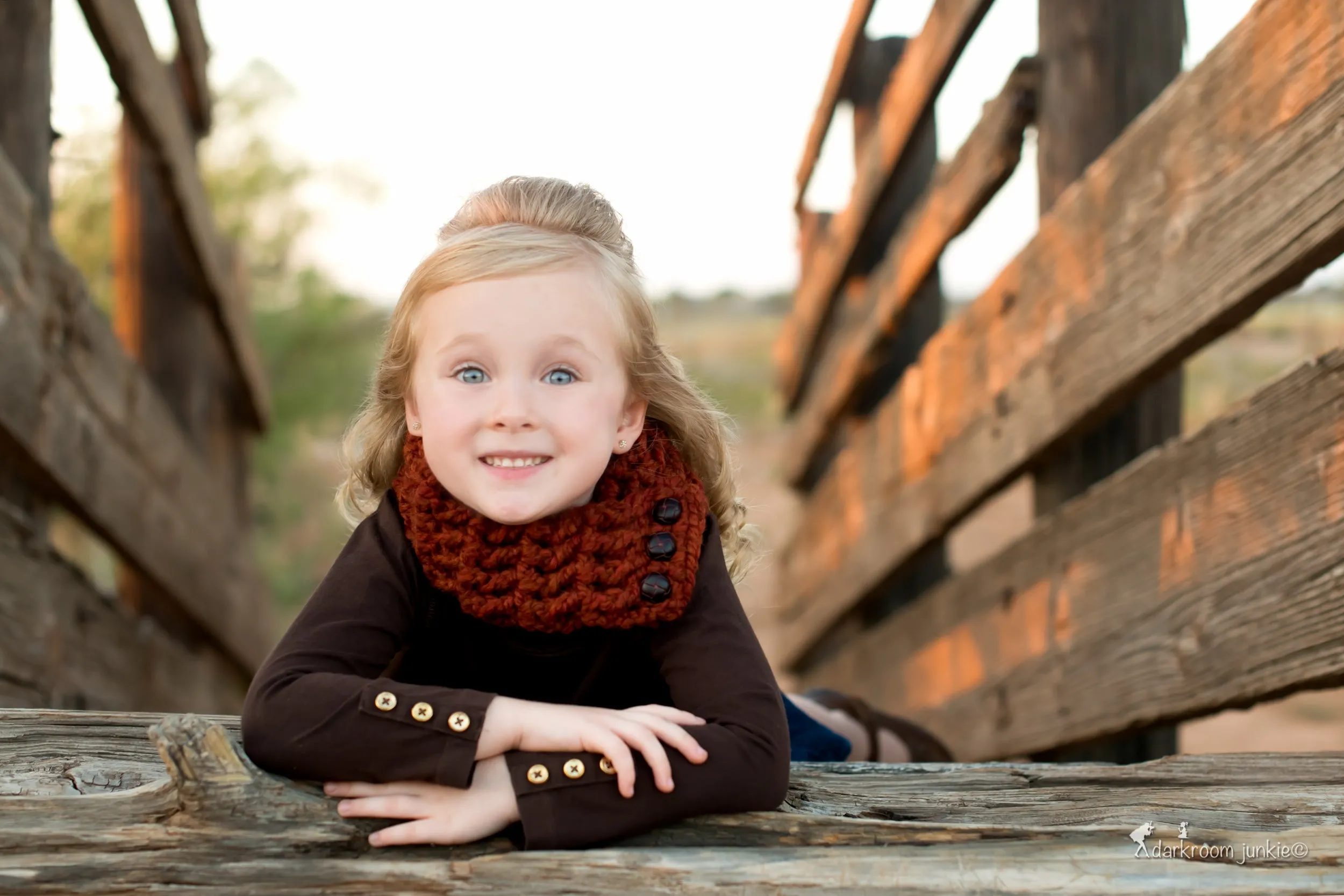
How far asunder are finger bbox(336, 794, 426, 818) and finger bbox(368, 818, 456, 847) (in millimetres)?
14

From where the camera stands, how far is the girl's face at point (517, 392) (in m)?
1.50

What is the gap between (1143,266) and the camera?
222 cm

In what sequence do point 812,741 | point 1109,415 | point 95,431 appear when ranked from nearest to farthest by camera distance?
point 812,741 → point 1109,415 → point 95,431

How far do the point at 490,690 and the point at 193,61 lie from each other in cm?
324

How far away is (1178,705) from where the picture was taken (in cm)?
212

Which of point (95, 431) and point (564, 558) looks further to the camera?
point (95, 431)

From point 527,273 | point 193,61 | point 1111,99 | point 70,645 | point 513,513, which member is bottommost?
point 70,645

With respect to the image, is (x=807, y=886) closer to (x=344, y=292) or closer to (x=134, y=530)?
Result: (x=134, y=530)

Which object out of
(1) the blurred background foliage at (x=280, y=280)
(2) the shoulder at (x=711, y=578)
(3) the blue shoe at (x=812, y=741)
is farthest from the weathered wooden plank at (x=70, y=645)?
(1) the blurred background foliage at (x=280, y=280)

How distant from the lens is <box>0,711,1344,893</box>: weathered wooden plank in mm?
1211

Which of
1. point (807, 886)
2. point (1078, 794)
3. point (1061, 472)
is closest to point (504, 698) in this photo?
point (807, 886)

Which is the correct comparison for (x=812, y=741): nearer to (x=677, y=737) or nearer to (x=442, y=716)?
(x=677, y=737)

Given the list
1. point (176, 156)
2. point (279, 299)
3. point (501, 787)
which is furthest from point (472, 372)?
point (279, 299)

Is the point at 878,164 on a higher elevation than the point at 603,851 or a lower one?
higher
